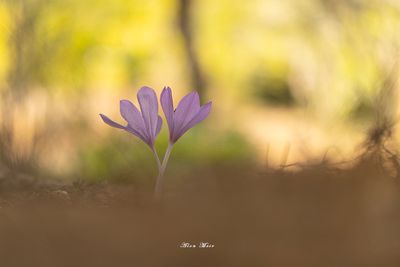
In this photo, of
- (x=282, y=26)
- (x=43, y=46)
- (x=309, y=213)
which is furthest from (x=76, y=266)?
(x=282, y=26)

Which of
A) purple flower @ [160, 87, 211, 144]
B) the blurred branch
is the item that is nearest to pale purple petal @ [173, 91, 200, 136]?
purple flower @ [160, 87, 211, 144]

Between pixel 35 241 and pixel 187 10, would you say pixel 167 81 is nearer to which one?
pixel 187 10

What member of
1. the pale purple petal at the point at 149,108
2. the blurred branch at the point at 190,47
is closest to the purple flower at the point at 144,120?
the pale purple petal at the point at 149,108

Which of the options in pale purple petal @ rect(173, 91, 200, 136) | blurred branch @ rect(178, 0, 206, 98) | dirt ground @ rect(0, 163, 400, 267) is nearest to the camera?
dirt ground @ rect(0, 163, 400, 267)

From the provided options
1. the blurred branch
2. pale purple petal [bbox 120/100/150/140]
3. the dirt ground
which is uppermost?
the blurred branch

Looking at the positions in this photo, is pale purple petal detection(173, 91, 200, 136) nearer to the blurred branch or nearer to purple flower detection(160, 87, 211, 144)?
purple flower detection(160, 87, 211, 144)

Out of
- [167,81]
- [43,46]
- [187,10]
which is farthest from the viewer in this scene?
[167,81]

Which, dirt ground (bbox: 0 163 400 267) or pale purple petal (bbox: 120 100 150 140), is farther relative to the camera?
pale purple petal (bbox: 120 100 150 140)
